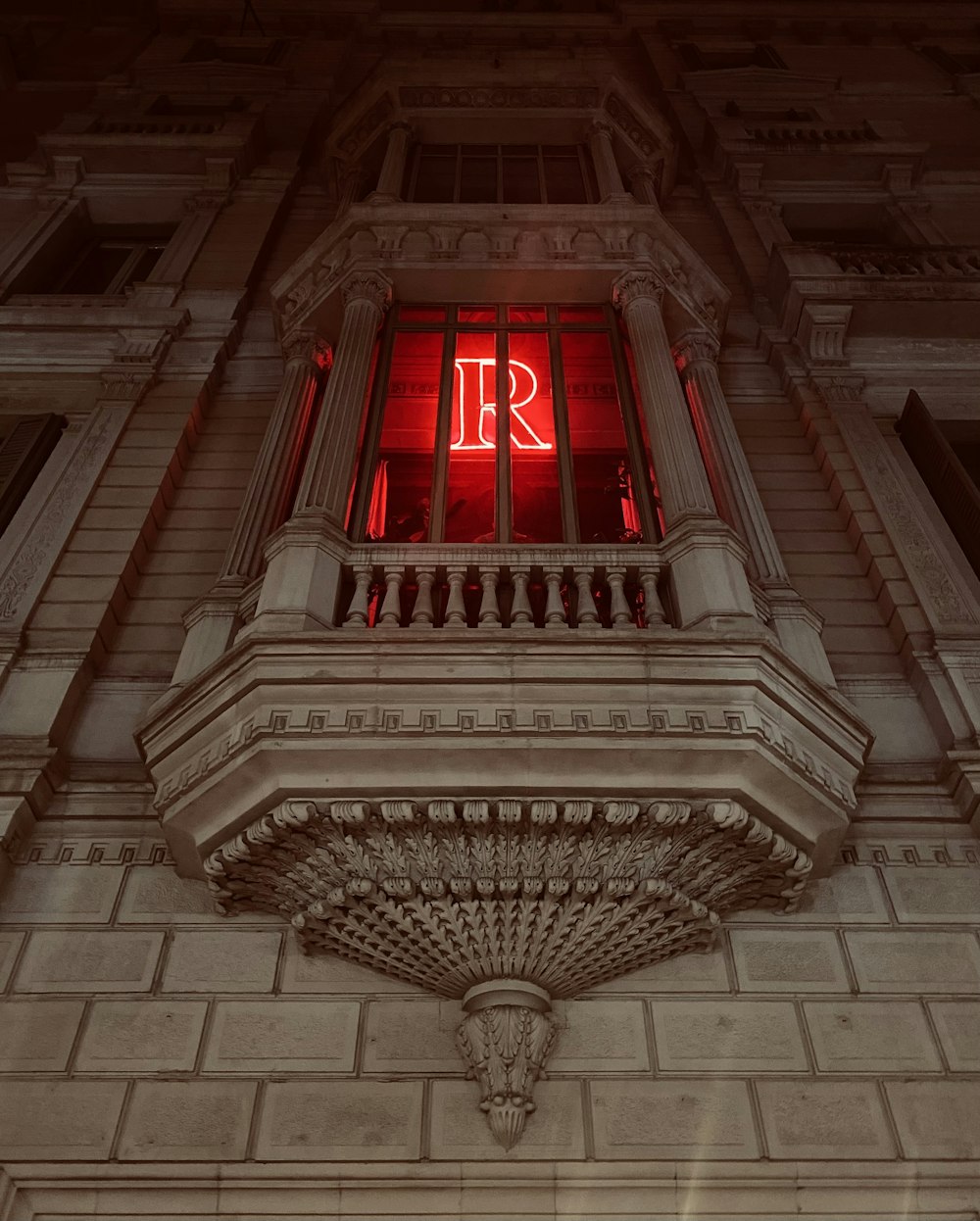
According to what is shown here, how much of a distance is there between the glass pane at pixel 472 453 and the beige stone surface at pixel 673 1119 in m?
3.67

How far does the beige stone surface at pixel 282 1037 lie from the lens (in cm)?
500

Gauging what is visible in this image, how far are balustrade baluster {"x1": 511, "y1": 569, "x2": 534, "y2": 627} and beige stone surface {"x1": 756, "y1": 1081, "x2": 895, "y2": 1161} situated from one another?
270 cm

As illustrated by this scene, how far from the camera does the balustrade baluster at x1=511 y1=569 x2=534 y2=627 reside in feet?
19.4

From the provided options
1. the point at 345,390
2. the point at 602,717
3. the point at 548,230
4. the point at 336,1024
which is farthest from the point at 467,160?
the point at 336,1024

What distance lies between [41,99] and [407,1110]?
54.2 ft

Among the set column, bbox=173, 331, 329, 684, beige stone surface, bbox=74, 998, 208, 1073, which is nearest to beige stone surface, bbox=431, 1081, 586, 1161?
beige stone surface, bbox=74, 998, 208, 1073

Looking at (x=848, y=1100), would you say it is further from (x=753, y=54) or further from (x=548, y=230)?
(x=753, y=54)

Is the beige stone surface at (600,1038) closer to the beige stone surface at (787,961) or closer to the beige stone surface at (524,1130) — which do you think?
the beige stone surface at (524,1130)

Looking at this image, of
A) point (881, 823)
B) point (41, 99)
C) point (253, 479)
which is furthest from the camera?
point (41, 99)

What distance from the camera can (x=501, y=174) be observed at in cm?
1189

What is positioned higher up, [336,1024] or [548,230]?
[548,230]

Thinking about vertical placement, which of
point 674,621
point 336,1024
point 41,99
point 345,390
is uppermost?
point 41,99

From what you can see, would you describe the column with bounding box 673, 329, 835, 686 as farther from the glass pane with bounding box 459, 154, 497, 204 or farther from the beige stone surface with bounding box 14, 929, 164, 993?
the beige stone surface with bounding box 14, 929, 164, 993

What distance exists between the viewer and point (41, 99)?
623 inches
